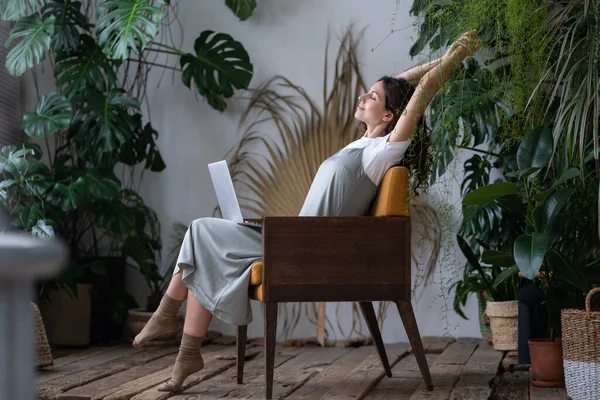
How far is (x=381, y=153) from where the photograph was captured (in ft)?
9.39

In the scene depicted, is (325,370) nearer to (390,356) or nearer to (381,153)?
(390,356)

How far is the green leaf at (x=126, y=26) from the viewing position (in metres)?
3.86

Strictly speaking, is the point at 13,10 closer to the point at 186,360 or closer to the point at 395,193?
the point at 186,360

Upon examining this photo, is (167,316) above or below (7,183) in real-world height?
below

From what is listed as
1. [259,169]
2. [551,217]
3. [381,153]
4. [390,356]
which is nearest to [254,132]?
[259,169]

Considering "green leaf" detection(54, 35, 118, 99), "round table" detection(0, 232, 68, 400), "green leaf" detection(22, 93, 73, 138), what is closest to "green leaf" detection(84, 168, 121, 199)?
"green leaf" detection(22, 93, 73, 138)

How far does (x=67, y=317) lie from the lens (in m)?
4.20

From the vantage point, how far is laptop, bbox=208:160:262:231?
2885 millimetres

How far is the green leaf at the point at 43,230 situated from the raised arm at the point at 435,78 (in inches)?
72.5

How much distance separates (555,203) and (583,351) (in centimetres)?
49

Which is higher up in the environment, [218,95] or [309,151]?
[218,95]

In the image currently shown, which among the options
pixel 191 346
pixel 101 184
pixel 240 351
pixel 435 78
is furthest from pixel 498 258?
pixel 101 184

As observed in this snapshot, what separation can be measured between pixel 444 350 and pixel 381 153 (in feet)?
4.74

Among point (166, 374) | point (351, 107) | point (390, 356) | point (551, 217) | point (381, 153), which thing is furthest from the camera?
point (351, 107)
